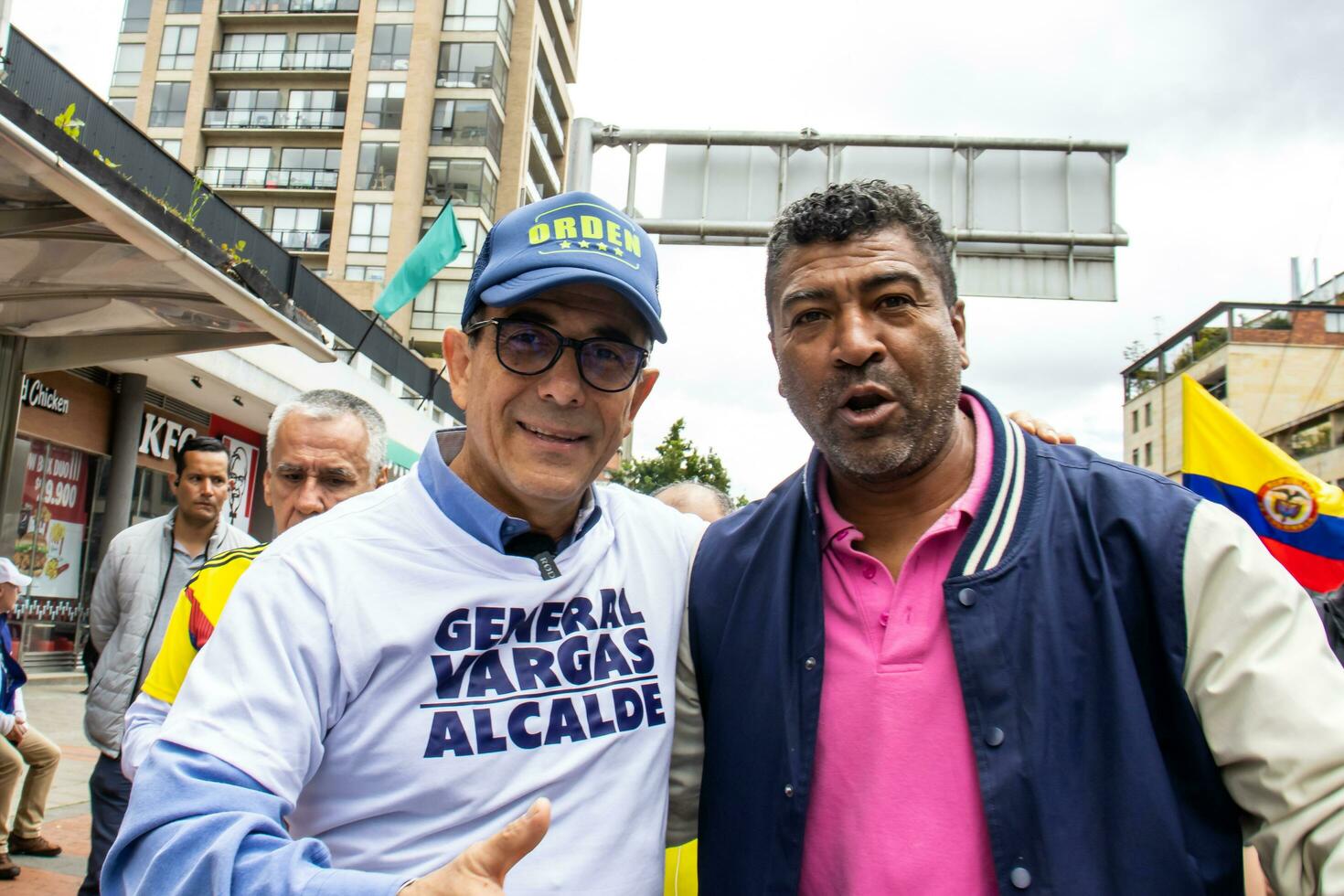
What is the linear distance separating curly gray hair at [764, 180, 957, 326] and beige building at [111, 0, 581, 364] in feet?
108

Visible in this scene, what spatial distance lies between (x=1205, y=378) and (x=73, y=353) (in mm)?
45210

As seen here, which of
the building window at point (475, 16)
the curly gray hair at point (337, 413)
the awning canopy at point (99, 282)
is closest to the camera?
the curly gray hair at point (337, 413)

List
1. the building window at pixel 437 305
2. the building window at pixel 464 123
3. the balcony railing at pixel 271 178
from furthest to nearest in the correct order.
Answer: the balcony railing at pixel 271 178
the building window at pixel 464 123
the building window at pixel 437 305

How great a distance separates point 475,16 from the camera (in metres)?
36.3

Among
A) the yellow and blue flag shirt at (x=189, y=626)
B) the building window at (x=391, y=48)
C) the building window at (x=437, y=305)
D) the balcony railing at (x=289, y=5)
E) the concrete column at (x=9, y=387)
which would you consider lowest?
the yellow and blue flag shirt at (x=189, y=626)

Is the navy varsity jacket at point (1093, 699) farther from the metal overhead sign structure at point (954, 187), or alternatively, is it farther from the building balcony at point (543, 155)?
the building balcony at point (543, 155)

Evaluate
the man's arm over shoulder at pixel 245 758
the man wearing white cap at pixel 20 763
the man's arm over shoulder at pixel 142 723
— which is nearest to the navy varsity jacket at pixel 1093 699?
the man's arm over shoulder at pixel 245 758

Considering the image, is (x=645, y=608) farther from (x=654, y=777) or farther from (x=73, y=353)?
(x=73, y=353)

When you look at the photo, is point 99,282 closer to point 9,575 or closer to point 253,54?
point 9,575

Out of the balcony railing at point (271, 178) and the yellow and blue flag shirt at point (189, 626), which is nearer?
the yellow and blue flag shirt at point (189, 626)

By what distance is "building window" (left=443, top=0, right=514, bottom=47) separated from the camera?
36.1m

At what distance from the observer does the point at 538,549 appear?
1917 millimetres

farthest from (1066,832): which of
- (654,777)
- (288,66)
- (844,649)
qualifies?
(288,66)

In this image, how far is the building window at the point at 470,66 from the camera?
1407 inches
